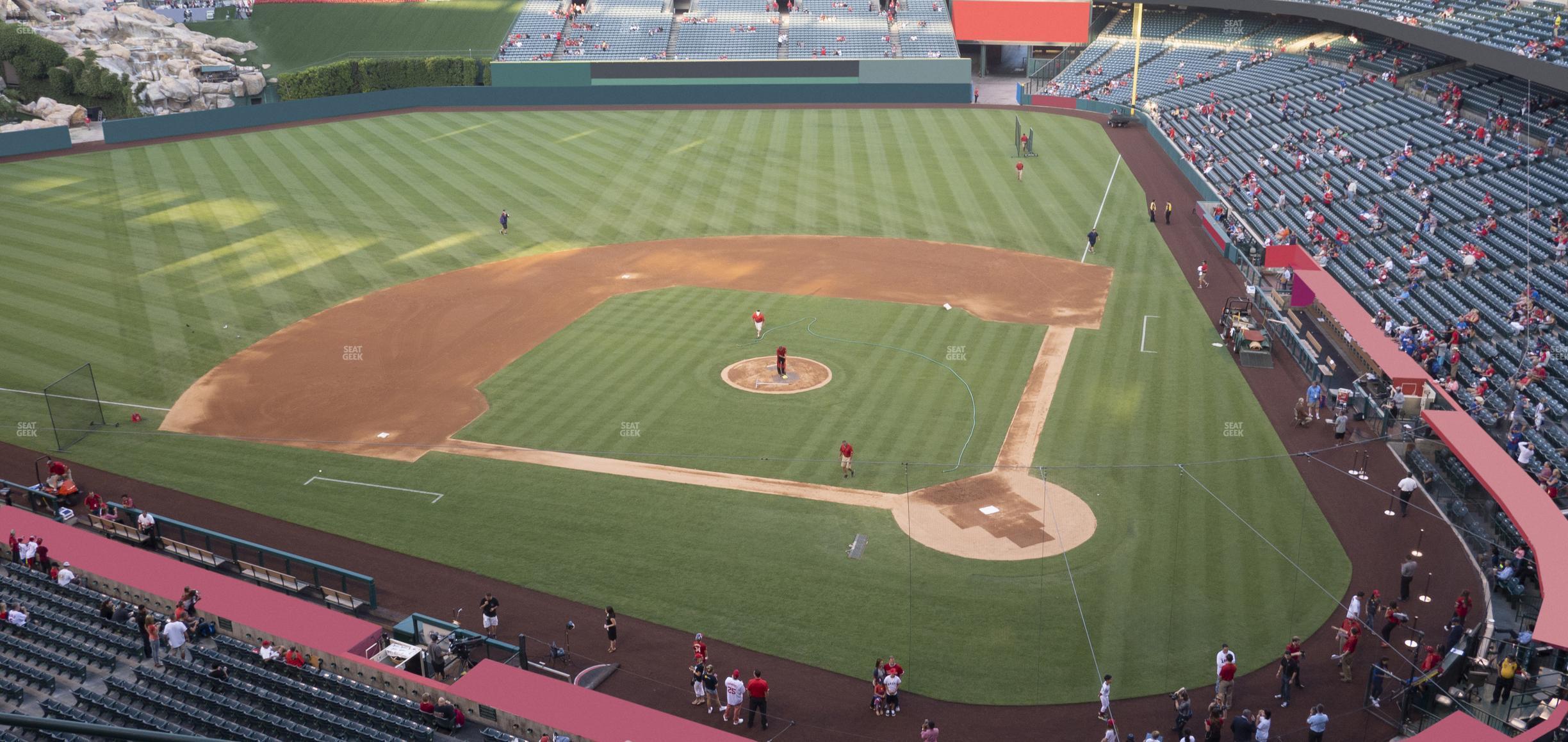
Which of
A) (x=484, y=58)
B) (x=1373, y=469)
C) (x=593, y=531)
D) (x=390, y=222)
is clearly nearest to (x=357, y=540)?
(x=593, y=531)

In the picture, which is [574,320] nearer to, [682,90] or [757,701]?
[757,701]

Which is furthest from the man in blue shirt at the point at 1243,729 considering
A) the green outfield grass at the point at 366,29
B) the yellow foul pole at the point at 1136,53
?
the green outfield grass at the point at 366,29

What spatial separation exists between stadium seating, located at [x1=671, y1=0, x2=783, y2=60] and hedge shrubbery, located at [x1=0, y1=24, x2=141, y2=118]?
3409cm

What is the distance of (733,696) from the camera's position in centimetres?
1934

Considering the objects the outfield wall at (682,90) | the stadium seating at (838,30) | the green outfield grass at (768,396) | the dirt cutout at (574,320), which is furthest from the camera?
the stadium seating at (838,30)

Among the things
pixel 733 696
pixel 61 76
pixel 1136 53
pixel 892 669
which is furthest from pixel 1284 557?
pixel 61 76

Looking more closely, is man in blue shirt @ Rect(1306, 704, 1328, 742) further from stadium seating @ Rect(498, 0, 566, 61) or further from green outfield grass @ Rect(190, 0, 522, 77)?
green outfield grass @ Rect(190, 0, 522, 77)

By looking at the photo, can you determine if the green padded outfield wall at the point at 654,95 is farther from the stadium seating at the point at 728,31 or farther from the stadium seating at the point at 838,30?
the stadium seating at the point at 838,30

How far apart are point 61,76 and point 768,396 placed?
60.5m

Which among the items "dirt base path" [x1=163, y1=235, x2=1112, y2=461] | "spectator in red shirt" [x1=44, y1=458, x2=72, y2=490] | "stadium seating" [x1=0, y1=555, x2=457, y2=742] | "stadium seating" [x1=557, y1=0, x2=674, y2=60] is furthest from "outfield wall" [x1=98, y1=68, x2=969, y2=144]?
"stadium seating" [x1=0, y1=555, x2=457, y2=742]

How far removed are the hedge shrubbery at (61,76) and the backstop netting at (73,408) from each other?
45375 millimetres

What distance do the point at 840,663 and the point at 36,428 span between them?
23.6 m

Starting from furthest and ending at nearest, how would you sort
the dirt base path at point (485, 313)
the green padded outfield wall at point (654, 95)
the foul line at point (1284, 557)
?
the green padded outfield wall at point (654, 95) → the dirt base path at point (485, 313) → the foul line at point (1284, 557)

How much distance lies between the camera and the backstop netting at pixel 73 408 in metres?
30.7
